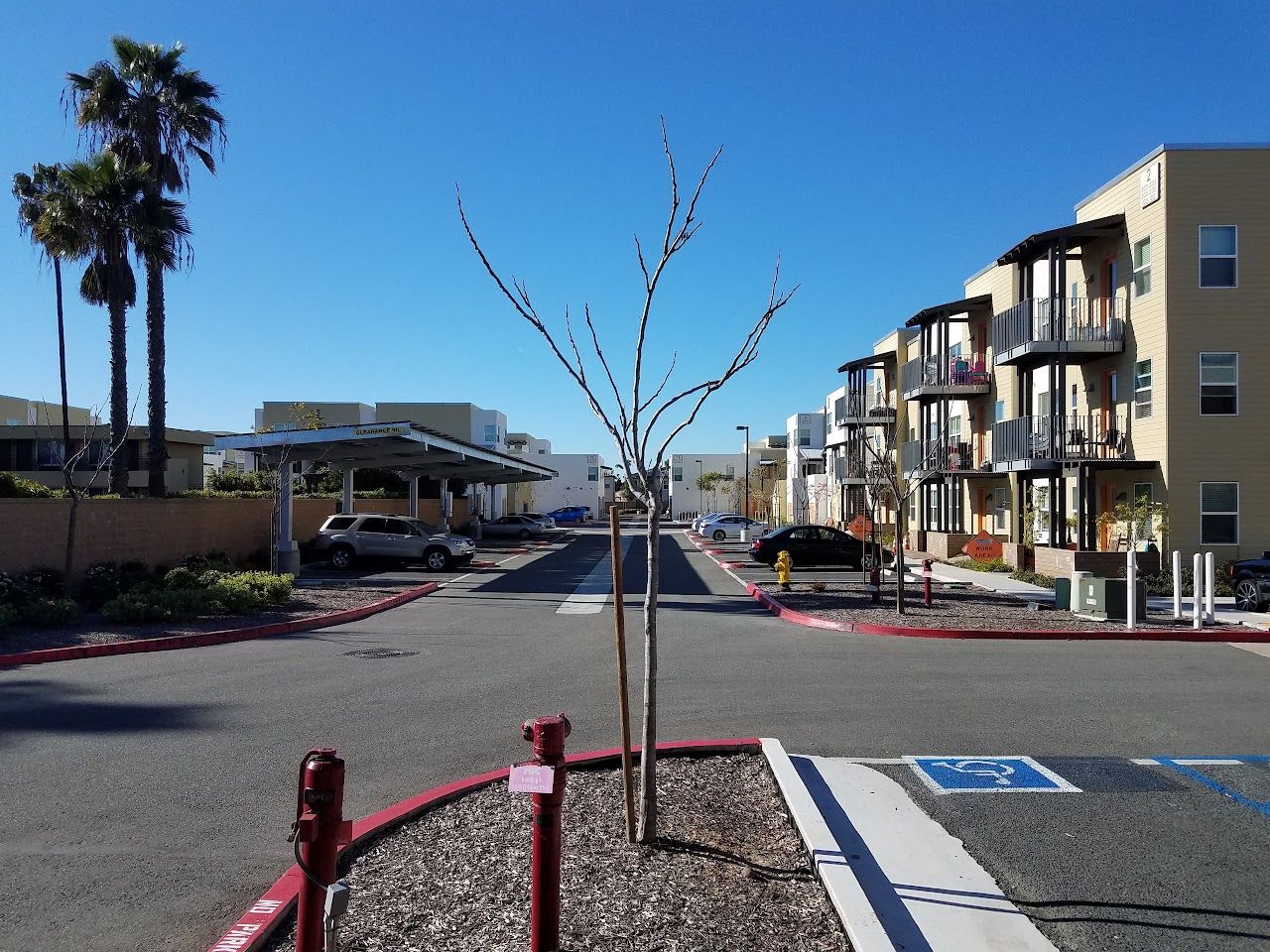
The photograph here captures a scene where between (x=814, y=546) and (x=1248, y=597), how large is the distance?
43.0 ft

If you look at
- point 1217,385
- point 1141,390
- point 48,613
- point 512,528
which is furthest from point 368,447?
point 512,528

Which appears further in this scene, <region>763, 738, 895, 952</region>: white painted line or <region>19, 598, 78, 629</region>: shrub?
<region>19, 598, 78, 629</region>: shrub

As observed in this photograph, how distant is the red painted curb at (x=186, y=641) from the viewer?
42.0ft

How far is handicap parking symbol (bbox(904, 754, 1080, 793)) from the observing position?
6.84m

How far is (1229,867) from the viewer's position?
5.32 metres

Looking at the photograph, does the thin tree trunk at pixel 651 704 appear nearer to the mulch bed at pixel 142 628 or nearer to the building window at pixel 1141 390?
the mulch bed at pixel 142 628

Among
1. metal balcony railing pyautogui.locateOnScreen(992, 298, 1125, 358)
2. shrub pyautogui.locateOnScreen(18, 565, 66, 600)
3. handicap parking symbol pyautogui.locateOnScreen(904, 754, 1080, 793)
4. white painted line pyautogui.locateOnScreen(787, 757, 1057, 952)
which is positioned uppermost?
metal balcony railing pyautogui.locateOnScreen(992, 298, 1125, 358)

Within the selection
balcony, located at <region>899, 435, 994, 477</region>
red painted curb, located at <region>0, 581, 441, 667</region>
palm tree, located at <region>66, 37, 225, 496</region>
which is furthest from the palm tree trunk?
balcony, located at <region>899, 435, 994, 477</region>

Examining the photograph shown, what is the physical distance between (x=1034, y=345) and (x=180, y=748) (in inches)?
907

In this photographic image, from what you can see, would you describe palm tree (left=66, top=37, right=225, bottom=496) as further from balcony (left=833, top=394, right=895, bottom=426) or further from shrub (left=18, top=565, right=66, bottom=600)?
balcony (left=833, top=394, right=895, bottom=426)

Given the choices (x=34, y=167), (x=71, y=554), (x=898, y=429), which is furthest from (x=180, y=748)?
(x=898, y=429)

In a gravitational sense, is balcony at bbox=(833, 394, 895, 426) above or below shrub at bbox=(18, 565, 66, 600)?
above

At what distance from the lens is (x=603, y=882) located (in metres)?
4.85

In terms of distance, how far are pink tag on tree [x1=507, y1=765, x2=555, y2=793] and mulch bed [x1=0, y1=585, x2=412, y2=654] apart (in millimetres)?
11515
